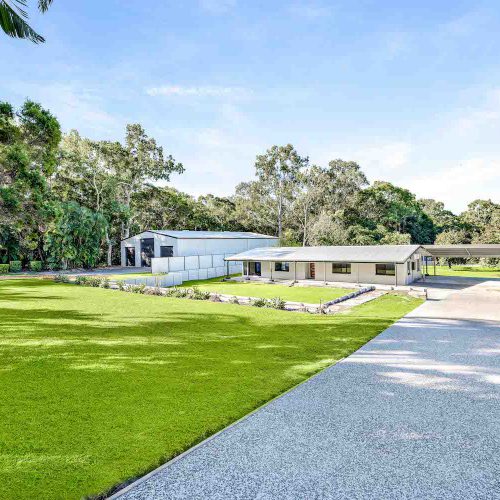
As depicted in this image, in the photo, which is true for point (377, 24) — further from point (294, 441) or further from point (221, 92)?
point (294, 441)

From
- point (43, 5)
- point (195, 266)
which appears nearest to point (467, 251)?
point (195, 266)

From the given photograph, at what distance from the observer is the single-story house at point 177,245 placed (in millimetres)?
34531

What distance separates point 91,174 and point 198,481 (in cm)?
4168

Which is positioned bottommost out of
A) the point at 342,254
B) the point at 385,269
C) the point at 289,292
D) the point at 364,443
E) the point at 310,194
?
the point at 364,443

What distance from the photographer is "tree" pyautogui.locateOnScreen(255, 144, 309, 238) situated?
5153 centimetres

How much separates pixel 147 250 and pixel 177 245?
5542 millimetres

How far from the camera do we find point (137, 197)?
47.0 meters

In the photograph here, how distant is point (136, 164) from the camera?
4384 cm

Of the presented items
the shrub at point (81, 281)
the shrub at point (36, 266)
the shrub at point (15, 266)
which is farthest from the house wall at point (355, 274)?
the shrub at point (15, 266)

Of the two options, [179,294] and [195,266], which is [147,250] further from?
[179,294]

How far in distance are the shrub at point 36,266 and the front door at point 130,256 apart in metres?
9.00

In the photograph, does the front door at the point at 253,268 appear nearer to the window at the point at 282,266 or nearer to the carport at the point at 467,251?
the window at the point at 282,266

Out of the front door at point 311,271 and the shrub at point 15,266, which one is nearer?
the front door at point 311,271

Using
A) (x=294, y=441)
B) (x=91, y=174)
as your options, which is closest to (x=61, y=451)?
(x=294, y=441)
